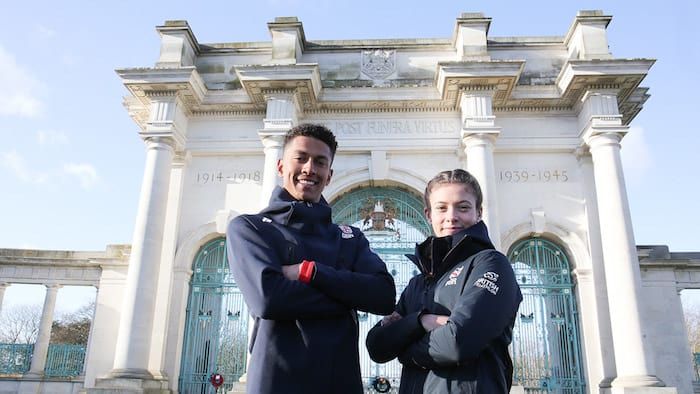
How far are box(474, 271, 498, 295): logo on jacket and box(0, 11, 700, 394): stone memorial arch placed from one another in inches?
376

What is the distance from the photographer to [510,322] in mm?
2812

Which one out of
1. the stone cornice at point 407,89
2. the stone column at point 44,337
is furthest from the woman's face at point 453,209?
the stone column at point 44,337

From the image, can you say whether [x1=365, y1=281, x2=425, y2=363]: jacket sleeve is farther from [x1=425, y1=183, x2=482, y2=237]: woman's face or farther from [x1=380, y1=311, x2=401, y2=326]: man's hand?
[x1=425, y1=183, x2=482, y2=237]: woman's face

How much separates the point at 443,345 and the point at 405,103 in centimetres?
1159

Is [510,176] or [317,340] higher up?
[510,176]

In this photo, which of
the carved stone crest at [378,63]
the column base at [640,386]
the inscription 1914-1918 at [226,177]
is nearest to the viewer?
the column base at [640,386]

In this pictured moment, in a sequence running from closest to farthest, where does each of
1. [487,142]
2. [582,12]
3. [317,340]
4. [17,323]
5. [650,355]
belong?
[317,340] → [650,355] → [487,142] → [582,12] → [17,323]

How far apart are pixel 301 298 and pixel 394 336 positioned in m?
0.64

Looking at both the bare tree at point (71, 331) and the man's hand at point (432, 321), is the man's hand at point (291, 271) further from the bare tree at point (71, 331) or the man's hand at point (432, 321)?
the bare tree at point (71, 331)

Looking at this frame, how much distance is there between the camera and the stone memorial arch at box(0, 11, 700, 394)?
1231cm

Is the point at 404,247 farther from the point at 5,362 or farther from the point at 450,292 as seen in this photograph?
the point at 5,362

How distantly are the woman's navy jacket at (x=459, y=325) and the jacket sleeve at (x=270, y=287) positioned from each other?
0.44 meters

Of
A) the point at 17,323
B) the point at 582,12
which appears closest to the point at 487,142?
the point at 582,12

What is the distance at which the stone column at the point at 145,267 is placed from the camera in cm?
1176
